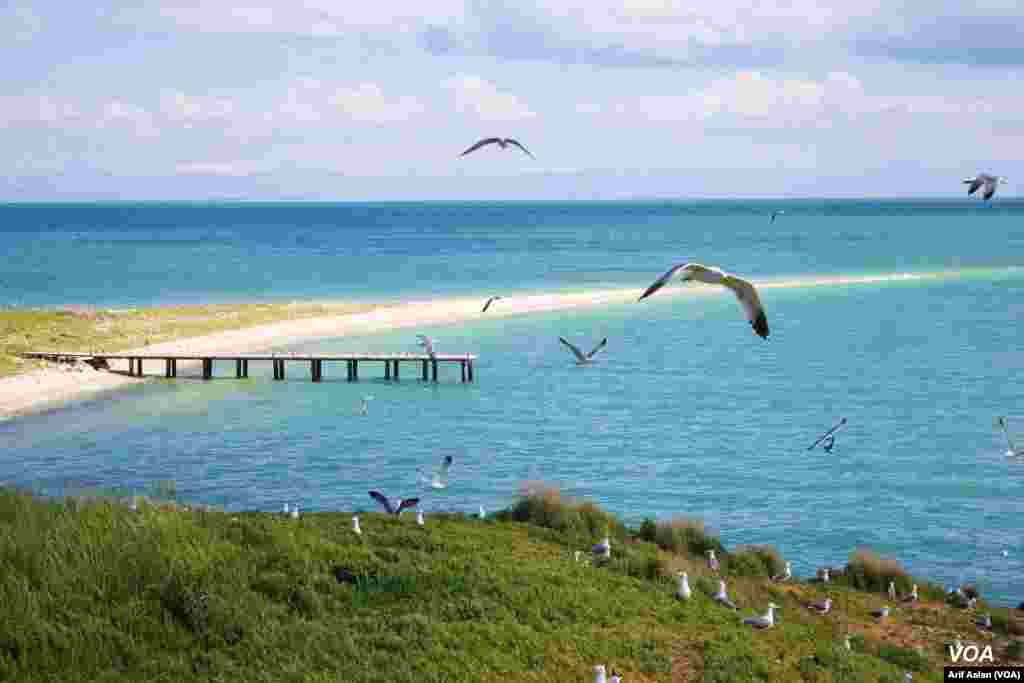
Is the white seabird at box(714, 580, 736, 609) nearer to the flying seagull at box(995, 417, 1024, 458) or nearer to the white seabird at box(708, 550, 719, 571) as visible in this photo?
the white seabird at box(708, 550, 719, 571)

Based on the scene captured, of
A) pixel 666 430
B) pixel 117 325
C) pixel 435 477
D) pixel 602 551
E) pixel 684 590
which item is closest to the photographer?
pixel 684 590

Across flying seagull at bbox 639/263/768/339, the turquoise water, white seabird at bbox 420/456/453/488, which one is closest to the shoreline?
the turquoise water

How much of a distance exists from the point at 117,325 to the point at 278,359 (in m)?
16.0

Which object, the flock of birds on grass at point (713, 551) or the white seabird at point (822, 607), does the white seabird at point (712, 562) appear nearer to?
the flock of birds on grass at point (713, 551)

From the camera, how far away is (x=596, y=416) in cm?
4659

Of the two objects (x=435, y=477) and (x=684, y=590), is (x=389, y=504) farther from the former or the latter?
(x=435, y=477)

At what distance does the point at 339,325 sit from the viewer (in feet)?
235

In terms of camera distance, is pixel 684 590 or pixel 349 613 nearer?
pixel 349 613

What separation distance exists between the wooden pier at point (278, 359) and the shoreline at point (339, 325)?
2.46 ft

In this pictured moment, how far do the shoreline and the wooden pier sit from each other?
0.75m

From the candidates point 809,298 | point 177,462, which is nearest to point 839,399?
point 177,462

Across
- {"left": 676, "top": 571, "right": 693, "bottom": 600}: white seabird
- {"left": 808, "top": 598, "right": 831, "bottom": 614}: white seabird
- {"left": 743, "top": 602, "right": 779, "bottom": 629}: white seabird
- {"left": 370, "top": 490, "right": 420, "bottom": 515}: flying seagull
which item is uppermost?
{"left": 370, "top": 490, "right": 420, "bottom": 515}: flying seagull

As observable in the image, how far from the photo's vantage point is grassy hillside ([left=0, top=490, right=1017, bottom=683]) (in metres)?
13.5

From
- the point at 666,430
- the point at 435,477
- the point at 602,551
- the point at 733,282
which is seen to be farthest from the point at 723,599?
the point at 666,430
